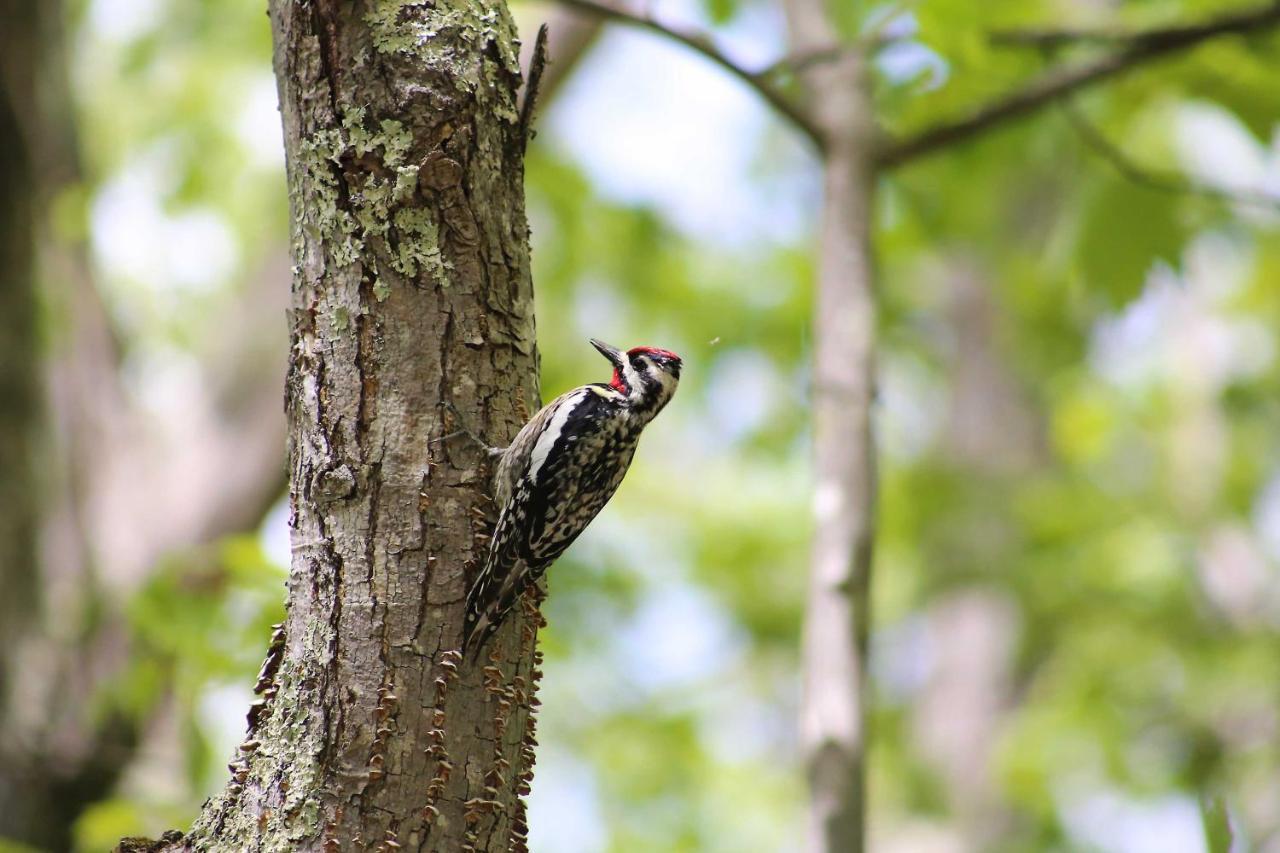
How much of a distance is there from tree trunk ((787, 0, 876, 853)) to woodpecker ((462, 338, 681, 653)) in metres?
0.51

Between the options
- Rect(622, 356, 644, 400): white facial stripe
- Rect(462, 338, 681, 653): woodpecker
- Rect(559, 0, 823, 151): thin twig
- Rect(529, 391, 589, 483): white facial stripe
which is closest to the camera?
Rect(462, 338, 681, 653): woodpecker

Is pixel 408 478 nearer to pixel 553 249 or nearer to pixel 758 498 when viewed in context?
pixel 553 249

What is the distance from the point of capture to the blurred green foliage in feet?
11.6

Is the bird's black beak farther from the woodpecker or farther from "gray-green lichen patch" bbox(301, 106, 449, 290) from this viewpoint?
"gray-green lichen patch" bbox(301, 106, 449, 290)

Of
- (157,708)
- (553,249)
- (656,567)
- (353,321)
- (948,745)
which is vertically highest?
(656,567)

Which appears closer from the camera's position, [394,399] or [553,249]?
[394,399]

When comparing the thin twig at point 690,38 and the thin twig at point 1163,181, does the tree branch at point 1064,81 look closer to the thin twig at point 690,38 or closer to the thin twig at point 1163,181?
the thin twig at point 1163,181

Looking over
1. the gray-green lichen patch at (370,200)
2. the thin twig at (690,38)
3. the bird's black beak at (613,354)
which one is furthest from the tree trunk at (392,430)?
the bird's black beak at (613,354)

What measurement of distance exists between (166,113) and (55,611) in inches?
135

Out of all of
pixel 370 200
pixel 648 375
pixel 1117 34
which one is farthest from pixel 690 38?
pixel 370 200

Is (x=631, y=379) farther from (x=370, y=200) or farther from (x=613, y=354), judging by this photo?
(x=370, y=200)

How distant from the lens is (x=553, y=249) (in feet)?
19.8

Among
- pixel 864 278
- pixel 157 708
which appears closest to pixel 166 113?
pixel 157 708

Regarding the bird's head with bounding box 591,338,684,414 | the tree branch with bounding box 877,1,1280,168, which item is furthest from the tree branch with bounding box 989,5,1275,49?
the bird's head with bounding box 591,338,684,414
